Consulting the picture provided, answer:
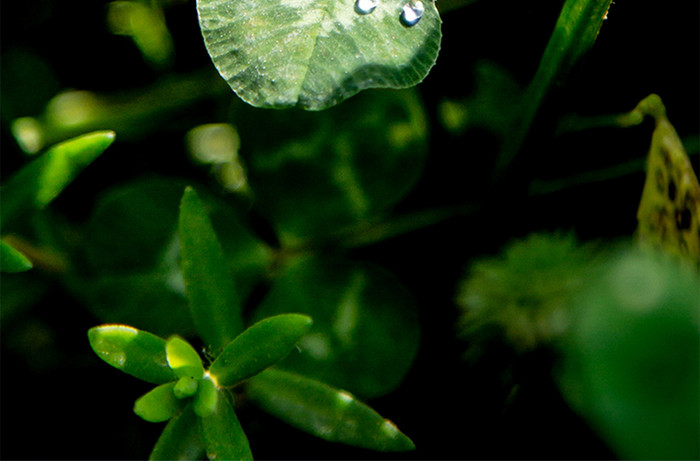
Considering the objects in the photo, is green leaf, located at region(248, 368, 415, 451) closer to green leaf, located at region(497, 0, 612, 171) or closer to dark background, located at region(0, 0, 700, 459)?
dark background, located at region(0, 0, 700, 459)

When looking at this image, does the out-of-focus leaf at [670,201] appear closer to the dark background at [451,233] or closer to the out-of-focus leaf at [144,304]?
the dark background at [451,233]

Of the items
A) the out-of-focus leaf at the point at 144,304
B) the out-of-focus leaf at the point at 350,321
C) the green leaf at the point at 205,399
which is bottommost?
the out-of-focus leaf at the point at 350,321

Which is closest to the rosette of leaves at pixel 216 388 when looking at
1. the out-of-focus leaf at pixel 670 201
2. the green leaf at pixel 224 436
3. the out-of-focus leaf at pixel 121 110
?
the green leaf at pixel 224 436

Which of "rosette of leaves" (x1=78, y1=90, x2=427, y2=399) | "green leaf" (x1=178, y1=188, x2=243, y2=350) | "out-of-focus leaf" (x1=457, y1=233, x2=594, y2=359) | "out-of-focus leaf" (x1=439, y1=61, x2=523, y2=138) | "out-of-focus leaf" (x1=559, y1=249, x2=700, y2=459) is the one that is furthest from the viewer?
"out-of-focus leaf" (x1=439, y1=61, x2=523, y2=138)

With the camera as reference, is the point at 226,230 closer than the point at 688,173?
No

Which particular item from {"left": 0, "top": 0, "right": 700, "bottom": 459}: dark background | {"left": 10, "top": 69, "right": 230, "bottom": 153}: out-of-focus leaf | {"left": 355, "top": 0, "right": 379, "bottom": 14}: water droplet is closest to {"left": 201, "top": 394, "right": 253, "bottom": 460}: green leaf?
{"left": 0, "top": 0, "right": 700, "bottom": 459}: dark background

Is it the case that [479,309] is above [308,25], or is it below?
below

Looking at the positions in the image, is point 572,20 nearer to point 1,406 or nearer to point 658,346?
point 658,346

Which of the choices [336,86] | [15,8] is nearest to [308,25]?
[336,86]
